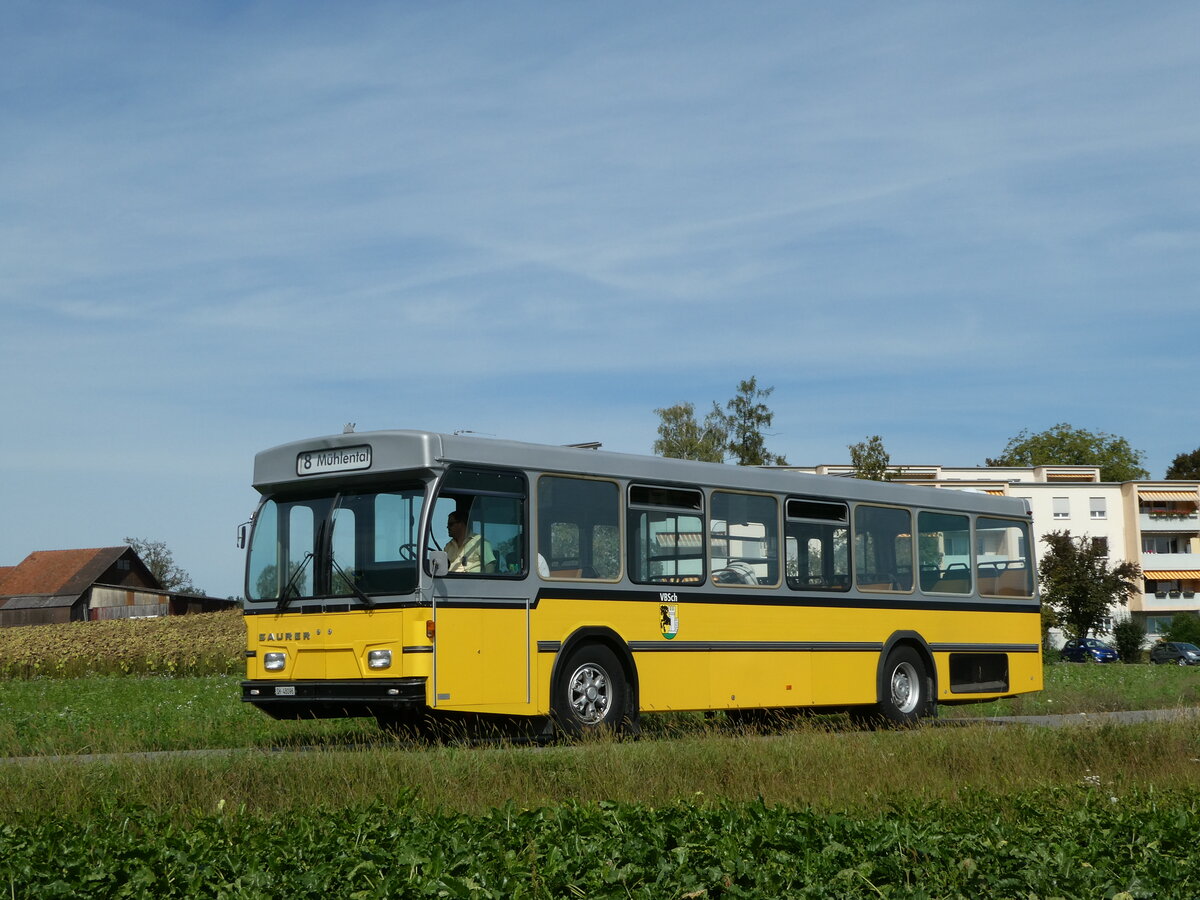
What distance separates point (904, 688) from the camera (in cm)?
1794

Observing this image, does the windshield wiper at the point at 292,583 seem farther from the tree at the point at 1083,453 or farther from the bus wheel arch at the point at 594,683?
the tree at the point at 1083,453

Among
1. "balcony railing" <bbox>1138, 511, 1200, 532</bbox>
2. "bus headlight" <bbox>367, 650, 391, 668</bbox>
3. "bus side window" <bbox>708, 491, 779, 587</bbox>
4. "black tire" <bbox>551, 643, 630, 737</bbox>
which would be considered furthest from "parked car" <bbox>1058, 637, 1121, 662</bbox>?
"bus headlight" <bbox>367, 650, 391, 668</bbox>

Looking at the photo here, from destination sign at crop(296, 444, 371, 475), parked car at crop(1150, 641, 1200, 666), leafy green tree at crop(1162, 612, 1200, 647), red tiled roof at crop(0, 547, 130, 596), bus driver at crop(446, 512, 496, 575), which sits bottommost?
parked car at crop(1150, 641, 1200, 666)

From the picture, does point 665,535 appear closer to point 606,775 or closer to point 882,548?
point 882,548

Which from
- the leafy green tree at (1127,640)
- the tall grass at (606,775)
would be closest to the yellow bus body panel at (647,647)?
the tall grass at (606,775)

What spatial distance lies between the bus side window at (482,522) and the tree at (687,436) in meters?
61.1

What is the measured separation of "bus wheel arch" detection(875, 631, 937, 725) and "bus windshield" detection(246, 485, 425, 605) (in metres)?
6.87

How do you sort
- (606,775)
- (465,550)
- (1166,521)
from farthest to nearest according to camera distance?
(1166,521)
(465,550)
(606,775)

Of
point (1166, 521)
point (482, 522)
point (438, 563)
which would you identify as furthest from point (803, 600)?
point (1166, 521)

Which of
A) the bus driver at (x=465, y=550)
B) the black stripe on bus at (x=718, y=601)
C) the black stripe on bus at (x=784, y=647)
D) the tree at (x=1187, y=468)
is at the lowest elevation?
the black stripe on bus at (x=784, y=647)

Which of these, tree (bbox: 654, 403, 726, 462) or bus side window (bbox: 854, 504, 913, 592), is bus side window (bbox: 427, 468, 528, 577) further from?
tree (bbox: 654, 403, 726, 462)

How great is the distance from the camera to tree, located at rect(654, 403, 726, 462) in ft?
247

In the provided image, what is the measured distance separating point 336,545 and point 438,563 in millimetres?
Result: 1136

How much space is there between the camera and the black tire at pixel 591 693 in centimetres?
1351
